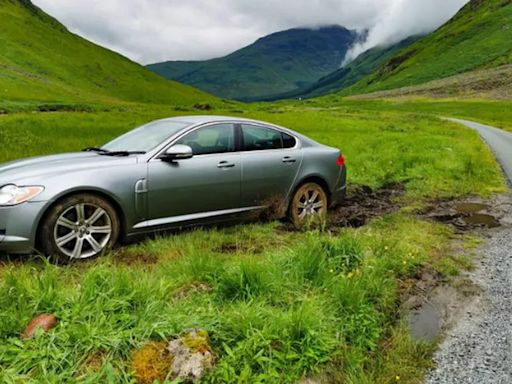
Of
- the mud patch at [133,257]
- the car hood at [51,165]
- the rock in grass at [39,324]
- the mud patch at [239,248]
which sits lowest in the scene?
the mud patch at [239,248]

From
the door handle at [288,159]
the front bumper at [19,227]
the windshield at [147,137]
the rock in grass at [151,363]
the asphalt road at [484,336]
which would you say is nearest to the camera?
the rock in grass at [151,363]

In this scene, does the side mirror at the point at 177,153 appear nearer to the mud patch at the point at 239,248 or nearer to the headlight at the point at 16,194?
the mud patch at the point at 239,248

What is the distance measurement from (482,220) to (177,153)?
603cm

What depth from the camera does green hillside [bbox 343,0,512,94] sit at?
415 ft

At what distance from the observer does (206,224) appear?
23.2 ft

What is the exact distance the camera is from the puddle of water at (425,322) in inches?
183

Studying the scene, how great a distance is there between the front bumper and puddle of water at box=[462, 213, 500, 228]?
23.7 ft

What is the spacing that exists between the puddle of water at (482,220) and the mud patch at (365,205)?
1414mm

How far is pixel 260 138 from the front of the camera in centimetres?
781

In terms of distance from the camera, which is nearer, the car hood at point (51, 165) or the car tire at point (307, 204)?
the car hood at point (51, 165)

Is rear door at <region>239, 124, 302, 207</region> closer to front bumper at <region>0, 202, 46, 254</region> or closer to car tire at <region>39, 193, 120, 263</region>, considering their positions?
car tire at <region>39, 193, 120, 263</region>

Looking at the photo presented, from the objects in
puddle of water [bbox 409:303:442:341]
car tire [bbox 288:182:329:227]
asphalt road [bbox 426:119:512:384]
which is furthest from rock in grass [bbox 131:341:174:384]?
car tire [bbox 288:182:329:227]

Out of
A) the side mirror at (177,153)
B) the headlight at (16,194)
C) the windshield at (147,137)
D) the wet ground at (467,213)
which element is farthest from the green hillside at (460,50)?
the headlight at (16,194)

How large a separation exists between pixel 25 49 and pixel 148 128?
105 metres
